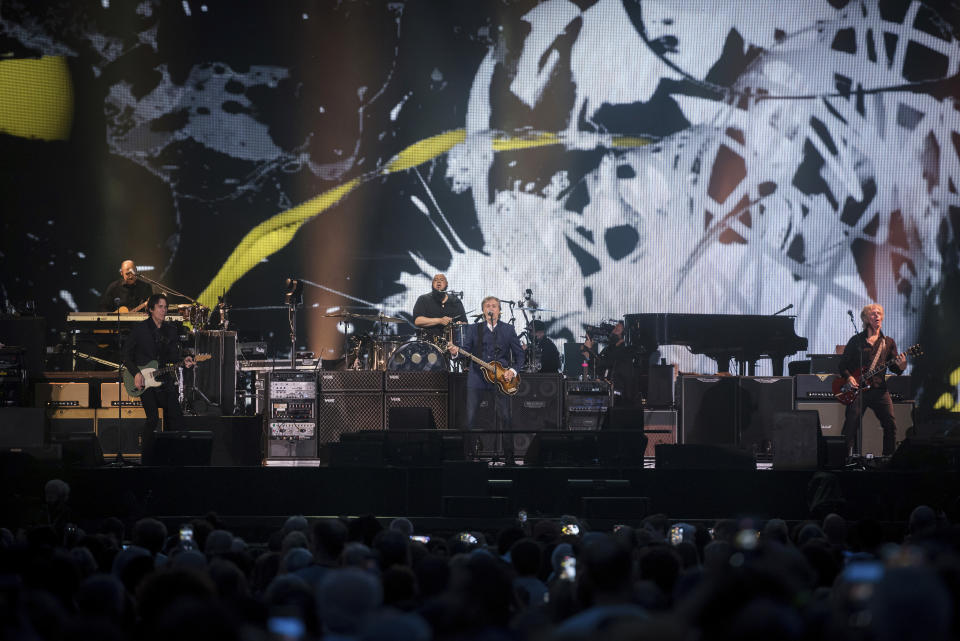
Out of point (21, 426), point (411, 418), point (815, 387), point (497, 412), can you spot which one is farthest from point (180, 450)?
point (815, 387)

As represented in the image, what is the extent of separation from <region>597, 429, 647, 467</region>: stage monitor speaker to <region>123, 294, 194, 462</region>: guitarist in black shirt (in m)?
4.36

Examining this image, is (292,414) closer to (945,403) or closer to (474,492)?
(474,492)

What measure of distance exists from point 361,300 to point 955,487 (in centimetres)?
881

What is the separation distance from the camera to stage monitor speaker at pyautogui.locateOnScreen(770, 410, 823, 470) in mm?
9508

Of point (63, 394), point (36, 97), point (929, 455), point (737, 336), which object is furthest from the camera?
point (36, 97)

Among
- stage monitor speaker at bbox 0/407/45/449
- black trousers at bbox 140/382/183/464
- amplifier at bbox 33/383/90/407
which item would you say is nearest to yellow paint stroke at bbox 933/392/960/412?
black trousers at bbox 140/382/183/464

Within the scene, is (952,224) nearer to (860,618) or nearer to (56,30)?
(56,30)

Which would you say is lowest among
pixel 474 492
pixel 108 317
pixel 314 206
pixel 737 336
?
pixel 474 492

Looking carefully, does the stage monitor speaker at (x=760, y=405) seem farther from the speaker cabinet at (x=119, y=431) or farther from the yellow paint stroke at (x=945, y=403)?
the speaker cabinet at (x=119, y=431)

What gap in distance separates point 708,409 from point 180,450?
252 inches

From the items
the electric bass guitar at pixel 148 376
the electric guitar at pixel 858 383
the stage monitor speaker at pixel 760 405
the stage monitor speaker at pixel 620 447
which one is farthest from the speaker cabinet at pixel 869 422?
the electric bass guitar at pixel 148 376

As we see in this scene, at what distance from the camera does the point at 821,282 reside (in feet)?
51.3

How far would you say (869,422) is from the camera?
12.9 metres

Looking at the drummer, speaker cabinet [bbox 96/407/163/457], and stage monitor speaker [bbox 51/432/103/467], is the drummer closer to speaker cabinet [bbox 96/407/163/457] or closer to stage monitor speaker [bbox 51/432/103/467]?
speaker cabinet [bbox 96/407/163/457]
